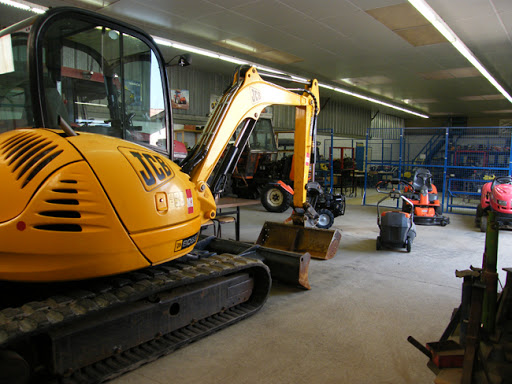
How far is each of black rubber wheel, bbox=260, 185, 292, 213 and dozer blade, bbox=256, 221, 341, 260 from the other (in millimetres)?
4735

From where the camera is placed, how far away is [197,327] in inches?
135

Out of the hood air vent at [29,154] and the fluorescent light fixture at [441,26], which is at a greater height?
the fluorescent light fixture at [441,26]

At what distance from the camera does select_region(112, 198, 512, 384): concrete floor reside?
2861 mm

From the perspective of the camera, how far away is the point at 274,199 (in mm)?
11180

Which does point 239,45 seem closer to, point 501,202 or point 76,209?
point 501,202

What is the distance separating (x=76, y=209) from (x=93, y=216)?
0.36 feet

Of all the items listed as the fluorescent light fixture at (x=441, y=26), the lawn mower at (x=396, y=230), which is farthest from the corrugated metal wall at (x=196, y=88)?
the lawn mower at (x=396, y=230)

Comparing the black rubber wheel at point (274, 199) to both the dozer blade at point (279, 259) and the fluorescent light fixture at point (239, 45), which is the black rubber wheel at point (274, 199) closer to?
the fluorescent light fixture at point (239, 45)

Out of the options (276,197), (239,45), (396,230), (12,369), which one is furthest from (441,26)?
(12,369)

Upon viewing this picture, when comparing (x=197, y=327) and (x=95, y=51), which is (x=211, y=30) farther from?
(x=197, y=327)

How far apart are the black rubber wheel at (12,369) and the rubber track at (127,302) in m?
0.18

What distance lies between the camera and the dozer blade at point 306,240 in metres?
5.85

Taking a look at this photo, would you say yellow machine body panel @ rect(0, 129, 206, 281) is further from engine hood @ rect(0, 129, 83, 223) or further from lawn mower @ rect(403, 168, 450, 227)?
lawn mower @ rect(403, 168, 450, 227)

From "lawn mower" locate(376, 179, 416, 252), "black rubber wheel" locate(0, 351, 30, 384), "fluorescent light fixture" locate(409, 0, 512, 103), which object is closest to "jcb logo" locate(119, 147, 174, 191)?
"black rubber wheel" locate(0, 351, 30, 384)
